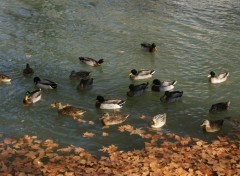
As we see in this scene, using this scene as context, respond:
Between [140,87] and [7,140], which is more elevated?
[140,87]

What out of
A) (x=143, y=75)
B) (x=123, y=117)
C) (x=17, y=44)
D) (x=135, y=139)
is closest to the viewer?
(x=135, y=139)

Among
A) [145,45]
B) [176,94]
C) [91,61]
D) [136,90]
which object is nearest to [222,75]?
[176,94]

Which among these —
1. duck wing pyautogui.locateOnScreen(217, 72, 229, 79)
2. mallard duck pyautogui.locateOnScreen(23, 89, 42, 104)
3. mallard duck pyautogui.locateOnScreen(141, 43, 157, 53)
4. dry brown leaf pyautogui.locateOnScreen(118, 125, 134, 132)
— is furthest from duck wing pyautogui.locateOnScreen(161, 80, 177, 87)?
mallard duck pyautogui.locateOnScreen(23, 89, 42, 104)

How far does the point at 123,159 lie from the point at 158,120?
2881 mm

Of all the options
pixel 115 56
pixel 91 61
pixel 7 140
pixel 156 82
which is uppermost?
pixel 156 82

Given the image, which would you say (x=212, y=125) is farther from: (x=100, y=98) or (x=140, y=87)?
(x=100, y=98)

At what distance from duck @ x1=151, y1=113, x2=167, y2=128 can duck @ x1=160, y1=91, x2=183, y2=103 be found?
6.94 feet

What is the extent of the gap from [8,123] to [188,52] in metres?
13.3

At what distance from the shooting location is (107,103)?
17.7 metres

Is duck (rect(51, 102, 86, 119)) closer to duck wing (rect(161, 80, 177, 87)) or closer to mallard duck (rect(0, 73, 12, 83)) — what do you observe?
mallard duck (rect(0, 73, 12, 83))

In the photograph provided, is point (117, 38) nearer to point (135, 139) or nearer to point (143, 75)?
point (143, 75)

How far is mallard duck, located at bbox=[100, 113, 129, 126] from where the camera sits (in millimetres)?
16453

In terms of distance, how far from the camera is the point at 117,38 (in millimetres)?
26766

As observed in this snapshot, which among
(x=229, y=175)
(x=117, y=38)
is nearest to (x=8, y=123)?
(x=229, y=175)
